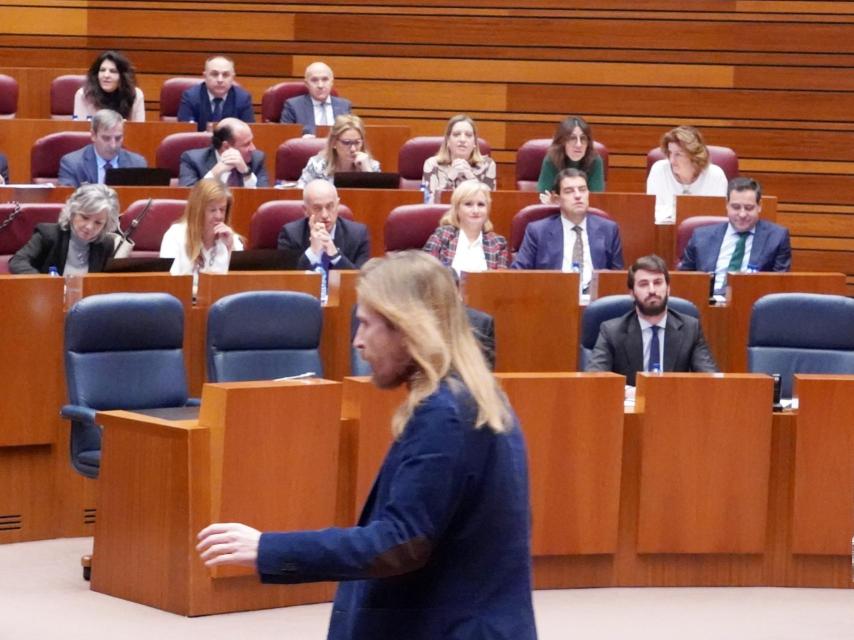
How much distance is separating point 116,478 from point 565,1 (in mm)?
5069

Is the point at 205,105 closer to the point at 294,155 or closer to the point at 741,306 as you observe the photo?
the point at 294,155

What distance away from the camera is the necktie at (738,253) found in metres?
5.75

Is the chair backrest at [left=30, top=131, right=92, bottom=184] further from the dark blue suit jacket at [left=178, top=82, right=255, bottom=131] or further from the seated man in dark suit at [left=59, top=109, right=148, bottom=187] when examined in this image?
the dark blue suit jacket at [left=178, top=82, right=255, bottom=131]

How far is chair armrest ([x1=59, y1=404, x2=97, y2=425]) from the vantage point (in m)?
4.00

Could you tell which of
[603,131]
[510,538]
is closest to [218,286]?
[510,538]

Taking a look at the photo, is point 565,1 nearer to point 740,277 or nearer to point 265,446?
point 740,277

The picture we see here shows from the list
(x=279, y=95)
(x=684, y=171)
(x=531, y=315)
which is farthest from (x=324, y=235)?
(x=279, y=95)

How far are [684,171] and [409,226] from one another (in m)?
1.58

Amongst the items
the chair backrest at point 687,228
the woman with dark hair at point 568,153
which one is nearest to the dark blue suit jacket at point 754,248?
the chair backrest at point 687,228

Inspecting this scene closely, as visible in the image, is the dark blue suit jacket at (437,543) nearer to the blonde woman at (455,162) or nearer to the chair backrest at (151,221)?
the chair backrest at (151,221)

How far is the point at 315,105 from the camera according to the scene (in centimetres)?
769

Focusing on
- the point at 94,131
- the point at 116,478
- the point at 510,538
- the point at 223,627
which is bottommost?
the point at 223,627

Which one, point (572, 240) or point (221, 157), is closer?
point (572, 240)

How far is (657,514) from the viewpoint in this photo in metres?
4.20
